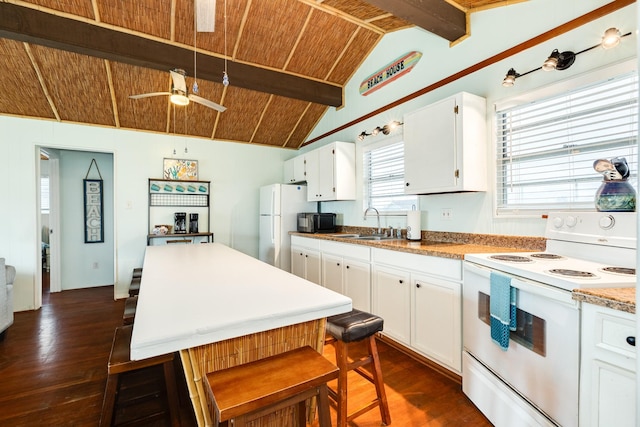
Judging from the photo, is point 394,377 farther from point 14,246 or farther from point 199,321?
point 14,246

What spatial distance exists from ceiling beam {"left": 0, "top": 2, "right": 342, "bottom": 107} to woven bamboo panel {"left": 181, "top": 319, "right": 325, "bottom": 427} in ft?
10.6

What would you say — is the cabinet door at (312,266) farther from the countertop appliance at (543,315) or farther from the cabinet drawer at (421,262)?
the countertop appliance at (543,315)

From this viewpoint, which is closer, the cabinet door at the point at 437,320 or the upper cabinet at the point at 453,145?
the cabinet door at the point at 437,320

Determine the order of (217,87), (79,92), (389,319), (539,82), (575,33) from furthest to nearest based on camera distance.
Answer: (217,87)
(79,92)
(389,319)
(539,82)
(575,33)

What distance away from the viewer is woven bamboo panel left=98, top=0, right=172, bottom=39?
9.05 ft

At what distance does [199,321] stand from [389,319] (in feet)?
6.49

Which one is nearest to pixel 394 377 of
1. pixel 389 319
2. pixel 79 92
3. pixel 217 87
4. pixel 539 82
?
pixel 389 319

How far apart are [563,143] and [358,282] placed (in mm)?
1981

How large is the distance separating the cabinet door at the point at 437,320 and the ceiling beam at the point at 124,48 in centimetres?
302

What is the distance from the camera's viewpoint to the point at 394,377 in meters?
2.14

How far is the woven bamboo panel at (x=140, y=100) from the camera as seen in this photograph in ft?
11.5

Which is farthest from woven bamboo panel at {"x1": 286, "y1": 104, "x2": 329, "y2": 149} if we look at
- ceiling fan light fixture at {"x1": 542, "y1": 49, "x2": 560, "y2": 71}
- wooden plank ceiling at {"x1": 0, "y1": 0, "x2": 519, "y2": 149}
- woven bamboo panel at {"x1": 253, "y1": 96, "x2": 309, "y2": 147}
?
ceiling fan light fixture at {"x1": 542, "y1": 49, "x2": 560, "y2": 71}

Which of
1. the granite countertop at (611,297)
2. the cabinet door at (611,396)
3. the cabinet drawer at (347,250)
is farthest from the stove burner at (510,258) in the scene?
the cabinet drawer at (347,250)

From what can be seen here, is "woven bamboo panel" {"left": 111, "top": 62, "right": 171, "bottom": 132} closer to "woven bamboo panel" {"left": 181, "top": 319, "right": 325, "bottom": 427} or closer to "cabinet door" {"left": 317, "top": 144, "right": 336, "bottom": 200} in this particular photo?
"cabinet door" {"left": 317, "top": 144, "right": 336, "bottom": 200}
